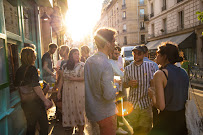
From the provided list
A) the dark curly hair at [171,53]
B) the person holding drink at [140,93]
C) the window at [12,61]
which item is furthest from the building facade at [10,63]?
the dark curly hair at [171,53]

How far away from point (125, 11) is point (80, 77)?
43415mm

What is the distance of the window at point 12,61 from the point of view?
12.3 ft

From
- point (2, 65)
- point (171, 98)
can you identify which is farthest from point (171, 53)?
point (2, 65)

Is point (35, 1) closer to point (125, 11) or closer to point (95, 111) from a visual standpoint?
point (95, 111)

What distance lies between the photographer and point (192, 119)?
2.00 meters

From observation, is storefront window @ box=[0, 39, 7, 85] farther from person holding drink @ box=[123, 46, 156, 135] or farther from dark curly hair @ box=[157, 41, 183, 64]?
dark curly hair @ box=[157, 41, 183, 64]

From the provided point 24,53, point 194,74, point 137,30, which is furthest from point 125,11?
point 24,53

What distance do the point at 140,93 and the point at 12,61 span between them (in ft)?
9.37

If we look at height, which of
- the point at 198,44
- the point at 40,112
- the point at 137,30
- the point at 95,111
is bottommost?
the point at 40,112

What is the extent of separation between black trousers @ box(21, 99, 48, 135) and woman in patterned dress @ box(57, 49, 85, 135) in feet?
3.30

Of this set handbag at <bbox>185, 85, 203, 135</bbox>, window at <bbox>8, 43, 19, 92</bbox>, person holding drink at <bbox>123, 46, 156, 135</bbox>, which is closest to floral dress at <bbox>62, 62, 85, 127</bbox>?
window at <bbox>8, 43, 19, 92</bbox>

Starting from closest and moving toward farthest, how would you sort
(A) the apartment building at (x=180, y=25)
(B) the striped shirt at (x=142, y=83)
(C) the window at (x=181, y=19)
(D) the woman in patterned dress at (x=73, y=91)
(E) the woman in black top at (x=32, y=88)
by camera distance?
(E) the woman in black top at (x=32, y=88)
(B) the striped shirt at (x=142, y=83)
(D) the woman in patterned dress at (x=73, y=91)
(A) the apartment building at (x=180, y=25)
(C) the window at (x=181, y=19)

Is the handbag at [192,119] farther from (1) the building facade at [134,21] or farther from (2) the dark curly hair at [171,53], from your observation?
(1) the building facade at [134,21]

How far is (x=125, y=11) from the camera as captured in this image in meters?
44.5
